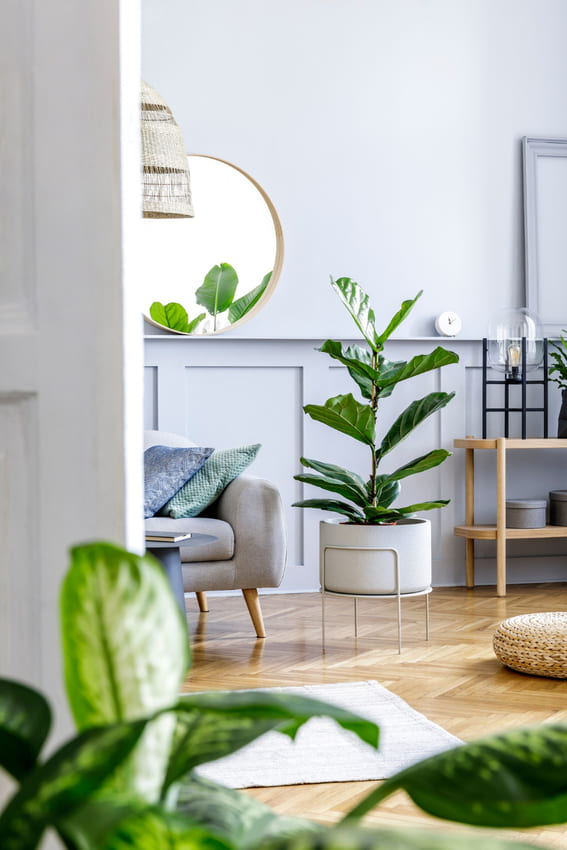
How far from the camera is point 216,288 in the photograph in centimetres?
480

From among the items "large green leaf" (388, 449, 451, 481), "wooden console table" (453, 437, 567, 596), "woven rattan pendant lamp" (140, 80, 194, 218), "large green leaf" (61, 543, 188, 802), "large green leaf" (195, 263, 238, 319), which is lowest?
"wooden console table" (453, 437, 567, 596)

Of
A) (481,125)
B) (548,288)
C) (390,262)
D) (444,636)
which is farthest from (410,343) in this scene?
(444,636)

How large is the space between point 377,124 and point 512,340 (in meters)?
1.28

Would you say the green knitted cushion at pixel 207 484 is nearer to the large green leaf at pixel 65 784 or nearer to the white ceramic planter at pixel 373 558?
the white ceramic planter at pixel 373 558

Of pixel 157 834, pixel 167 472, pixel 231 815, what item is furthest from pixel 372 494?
pixel 157 834

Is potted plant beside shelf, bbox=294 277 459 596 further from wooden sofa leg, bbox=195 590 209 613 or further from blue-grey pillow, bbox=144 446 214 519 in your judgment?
wooden sofa leg, bbox=195 590 209 613

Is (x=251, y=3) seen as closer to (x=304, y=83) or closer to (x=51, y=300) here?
(x=304, y=83)

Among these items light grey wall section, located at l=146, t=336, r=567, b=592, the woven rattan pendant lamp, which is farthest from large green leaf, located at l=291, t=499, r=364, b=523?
light grey wall section, located at l=146, t=336, r=567, b=592

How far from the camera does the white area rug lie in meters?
2.22

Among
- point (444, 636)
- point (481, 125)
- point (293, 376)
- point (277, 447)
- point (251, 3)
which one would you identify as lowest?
point (444, 636)

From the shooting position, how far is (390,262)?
5.00 m

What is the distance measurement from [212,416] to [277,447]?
349 millimetres

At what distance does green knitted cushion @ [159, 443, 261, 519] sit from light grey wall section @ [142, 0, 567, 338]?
103cm

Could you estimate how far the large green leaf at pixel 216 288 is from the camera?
4793mm
